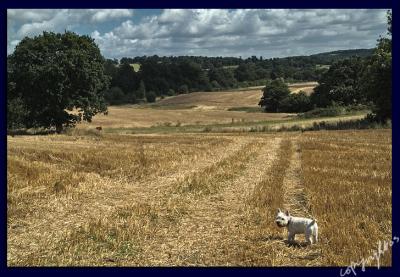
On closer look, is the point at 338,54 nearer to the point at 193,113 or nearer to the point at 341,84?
the point at 341,84

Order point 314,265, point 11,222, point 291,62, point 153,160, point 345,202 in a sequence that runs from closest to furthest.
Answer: point 314,265, point 11,222, point 345,202, point 153,160, point 291,62

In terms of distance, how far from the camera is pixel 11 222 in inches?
467

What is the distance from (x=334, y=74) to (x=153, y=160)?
74.3 metres

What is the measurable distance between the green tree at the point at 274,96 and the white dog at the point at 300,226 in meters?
96.5

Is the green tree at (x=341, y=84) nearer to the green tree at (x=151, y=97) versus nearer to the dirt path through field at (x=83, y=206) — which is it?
the green tree at (x=151, y=97)

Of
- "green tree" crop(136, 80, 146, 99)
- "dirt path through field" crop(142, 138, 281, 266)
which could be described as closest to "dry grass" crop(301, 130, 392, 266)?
"dirt path through field" crop(142, 138, 281, 266)

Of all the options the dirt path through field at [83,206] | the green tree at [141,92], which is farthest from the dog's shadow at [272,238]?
the green tree at [141,92]

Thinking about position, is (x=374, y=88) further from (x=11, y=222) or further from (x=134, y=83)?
(x=134, y=83)

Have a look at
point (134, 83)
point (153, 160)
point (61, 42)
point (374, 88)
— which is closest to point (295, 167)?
point (153, 160)

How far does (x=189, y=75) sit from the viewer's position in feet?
481

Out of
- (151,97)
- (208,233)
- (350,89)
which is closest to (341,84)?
(350,89)

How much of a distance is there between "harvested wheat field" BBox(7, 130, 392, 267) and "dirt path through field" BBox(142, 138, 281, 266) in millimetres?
23

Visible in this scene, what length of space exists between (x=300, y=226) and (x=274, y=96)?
9939cm

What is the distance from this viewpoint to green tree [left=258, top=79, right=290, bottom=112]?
10642 centimetres
